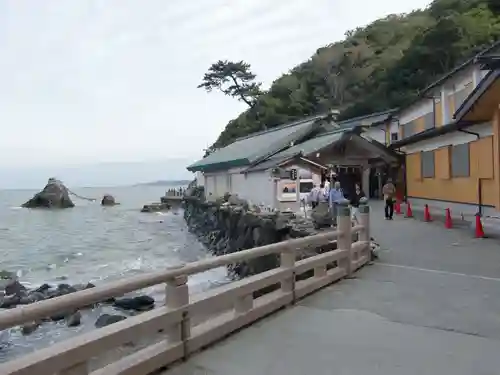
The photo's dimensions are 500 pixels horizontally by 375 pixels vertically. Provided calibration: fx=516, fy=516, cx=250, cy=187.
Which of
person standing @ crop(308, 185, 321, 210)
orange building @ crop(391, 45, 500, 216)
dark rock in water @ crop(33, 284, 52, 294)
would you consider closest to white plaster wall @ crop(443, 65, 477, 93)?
orange building @ crop(391, 45, 500, 216)

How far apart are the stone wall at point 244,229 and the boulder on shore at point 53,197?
4759 cm

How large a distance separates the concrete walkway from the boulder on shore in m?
76.0

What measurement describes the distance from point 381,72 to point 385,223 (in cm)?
3598

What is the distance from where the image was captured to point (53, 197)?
79.9m

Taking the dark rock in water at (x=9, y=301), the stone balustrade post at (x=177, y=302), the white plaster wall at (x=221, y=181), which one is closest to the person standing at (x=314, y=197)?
the white plaster wall at (x=221, y=181)

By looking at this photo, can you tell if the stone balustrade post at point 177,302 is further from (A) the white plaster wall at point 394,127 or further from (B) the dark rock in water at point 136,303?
(A) the white plaster wall at point 394,127

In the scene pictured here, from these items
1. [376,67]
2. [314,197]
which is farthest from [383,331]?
[376,67]

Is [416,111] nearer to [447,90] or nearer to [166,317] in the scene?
[447,90]

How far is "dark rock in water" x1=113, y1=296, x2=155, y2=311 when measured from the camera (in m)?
14.4

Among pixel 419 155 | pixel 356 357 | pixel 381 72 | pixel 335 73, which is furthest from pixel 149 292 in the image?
pixel 335 73

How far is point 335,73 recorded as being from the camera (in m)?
57.7

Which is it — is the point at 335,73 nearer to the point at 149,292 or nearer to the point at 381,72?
the point at 381,72

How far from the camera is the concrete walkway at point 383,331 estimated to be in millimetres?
4867

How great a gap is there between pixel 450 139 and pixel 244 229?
9.35 m
